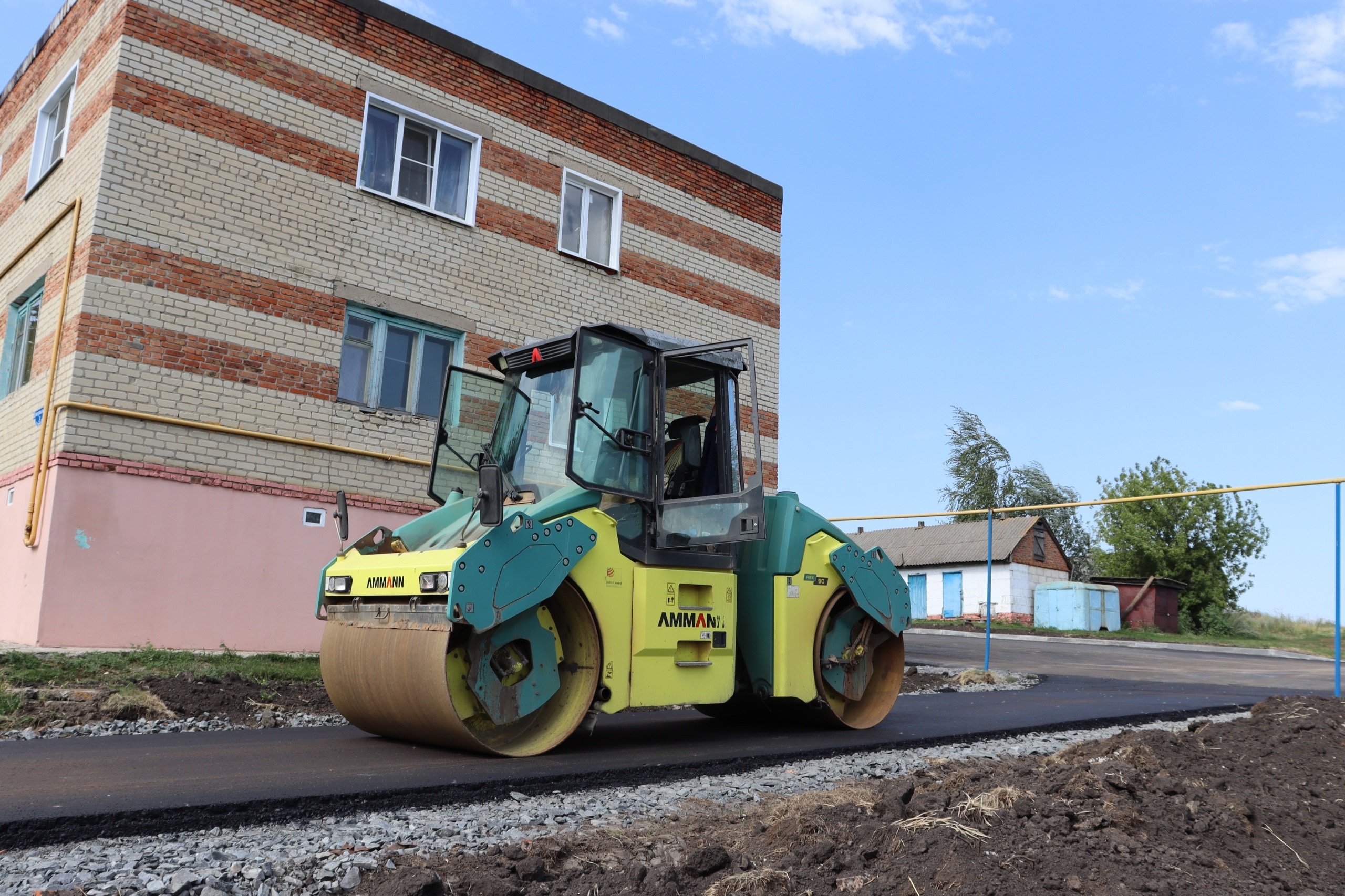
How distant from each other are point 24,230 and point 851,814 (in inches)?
548

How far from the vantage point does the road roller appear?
6.05m

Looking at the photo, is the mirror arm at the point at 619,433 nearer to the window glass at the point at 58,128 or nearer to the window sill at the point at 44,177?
the window sill at the point at 44,177

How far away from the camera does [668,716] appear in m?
9.37

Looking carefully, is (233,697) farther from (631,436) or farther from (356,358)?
(356,358)

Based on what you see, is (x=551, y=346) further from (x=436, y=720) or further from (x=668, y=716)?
(x=668, y=716)

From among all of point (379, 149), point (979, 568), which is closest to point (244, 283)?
point (379, 149)

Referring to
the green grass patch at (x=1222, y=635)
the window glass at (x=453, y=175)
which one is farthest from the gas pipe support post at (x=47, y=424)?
the green grass patch at (x=1222, y=635)

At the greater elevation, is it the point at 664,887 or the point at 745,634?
the point at 745,634

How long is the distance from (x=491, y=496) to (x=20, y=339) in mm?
10692

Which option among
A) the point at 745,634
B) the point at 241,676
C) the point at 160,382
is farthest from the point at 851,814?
the point at 160,382

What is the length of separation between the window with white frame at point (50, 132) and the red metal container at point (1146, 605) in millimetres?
39010

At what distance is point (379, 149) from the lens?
44.8 feet

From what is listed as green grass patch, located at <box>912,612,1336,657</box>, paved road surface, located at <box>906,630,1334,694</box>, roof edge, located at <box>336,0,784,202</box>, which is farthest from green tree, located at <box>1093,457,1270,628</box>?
roof edge, located at <box>336,0,784,202</box>

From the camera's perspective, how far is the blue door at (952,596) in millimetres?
43188
